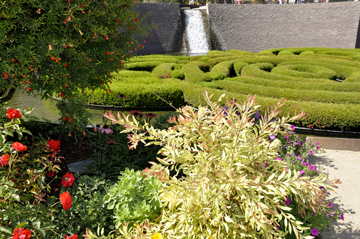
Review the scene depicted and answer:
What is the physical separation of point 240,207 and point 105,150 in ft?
10.8

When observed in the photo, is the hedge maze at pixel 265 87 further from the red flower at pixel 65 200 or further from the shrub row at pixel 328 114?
the red flower at pixel 65 200

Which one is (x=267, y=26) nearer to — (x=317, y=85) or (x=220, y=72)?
(x=220, y=72)

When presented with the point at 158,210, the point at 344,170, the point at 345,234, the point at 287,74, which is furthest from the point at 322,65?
the point at 158,210

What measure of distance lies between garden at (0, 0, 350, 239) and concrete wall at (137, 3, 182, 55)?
20.5m

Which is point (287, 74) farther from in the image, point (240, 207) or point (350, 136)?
point (240, 207)

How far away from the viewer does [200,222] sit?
8.16ft

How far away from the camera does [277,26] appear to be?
26531mm

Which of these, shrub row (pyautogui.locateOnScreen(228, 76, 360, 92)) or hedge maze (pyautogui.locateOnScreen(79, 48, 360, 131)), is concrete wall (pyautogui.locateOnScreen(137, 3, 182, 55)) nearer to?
hedge maze (pyautogui.locateOnScreen(79, 48, 360, 131))

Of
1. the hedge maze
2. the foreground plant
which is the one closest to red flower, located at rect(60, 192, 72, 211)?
the foreground plant

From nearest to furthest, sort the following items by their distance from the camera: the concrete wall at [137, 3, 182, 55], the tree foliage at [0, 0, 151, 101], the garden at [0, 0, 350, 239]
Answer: the garden at [0, 0, 350, 239]
the tree foliage at [0, 0, 151, 101]
the concrete wall at [137, 3, 182, 55]

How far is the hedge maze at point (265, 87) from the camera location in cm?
789

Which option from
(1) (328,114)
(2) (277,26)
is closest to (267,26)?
(2) (277,26)

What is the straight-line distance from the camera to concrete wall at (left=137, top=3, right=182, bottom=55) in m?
24.8

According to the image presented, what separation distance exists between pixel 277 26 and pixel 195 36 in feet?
28.8
